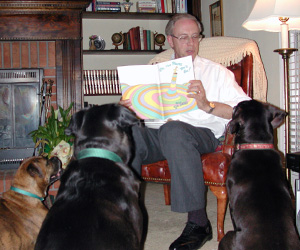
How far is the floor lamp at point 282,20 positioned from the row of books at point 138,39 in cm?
199

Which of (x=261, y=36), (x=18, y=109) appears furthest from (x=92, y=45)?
(x=261, y=36)

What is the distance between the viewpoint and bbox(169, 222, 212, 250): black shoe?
174 cm

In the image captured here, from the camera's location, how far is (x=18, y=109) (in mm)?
3104

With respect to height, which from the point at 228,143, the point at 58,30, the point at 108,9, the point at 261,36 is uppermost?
the point at 108,9

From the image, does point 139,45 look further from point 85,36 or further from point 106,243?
point 106,243

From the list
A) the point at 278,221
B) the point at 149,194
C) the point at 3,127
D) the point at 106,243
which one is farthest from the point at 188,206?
the point at 3,127

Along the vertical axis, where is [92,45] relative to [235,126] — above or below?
above

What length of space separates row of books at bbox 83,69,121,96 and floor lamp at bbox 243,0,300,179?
2.08 meters

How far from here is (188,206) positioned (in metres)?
1.68

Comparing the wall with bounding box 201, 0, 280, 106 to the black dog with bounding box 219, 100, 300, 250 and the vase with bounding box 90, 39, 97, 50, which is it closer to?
the black dog with bounding box 219, 100, 300, 250

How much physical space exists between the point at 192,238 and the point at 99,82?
257cm

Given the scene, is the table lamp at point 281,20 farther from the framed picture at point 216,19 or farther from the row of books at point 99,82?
the row of books at point 99,82

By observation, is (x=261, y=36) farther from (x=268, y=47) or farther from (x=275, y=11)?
(x=275, y=11)

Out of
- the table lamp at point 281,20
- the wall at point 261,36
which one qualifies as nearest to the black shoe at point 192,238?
the table lamp at point 281,20
